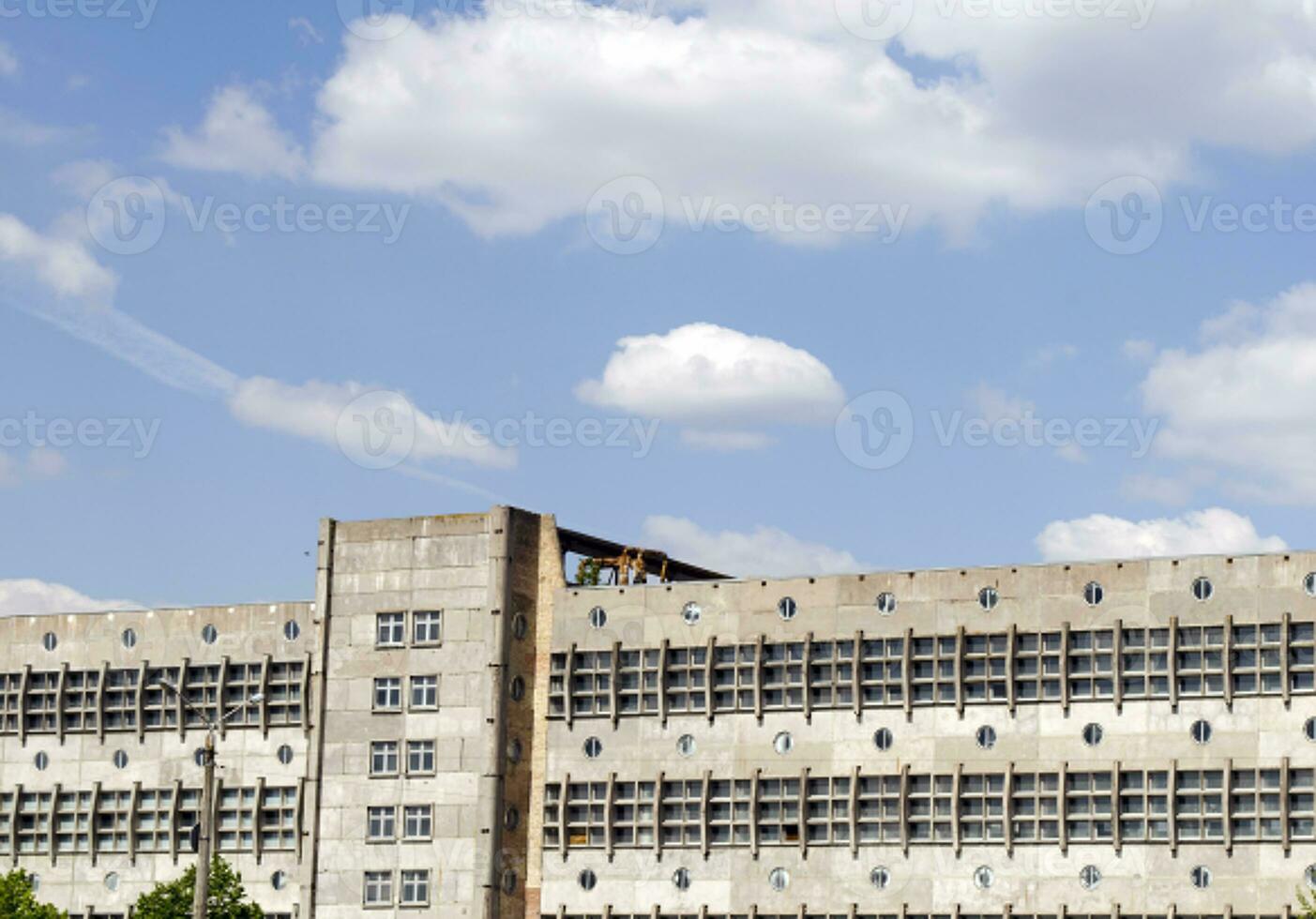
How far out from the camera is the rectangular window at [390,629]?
330ft

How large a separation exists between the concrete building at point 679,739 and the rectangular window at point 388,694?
0.12 m

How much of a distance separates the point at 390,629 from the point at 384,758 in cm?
566

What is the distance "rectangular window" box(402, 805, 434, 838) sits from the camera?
9775 cm

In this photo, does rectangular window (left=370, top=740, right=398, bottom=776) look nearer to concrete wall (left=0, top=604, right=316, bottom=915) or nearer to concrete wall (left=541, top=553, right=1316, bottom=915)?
concrete wall (left=0, top=604, right=316, bottom=915)

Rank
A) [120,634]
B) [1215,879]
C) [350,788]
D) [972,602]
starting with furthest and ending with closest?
[120,634], [350,788], [972,602], [1215,879]

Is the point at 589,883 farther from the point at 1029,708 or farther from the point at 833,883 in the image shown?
the point at 1029,708

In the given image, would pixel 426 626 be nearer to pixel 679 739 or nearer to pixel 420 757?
pixel 420 757

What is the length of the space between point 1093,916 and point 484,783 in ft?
86.0

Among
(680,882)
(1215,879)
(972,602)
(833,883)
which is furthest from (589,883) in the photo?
(1215,879)

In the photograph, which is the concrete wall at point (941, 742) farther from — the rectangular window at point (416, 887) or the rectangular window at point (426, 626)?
the rectangular window at point (426, 626)

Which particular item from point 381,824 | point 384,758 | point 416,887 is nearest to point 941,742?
point 416,887

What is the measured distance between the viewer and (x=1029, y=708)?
8969 centimetres

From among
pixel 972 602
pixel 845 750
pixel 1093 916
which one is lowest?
pixel 1093 916

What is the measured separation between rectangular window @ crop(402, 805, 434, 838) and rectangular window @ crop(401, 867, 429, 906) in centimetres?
155
